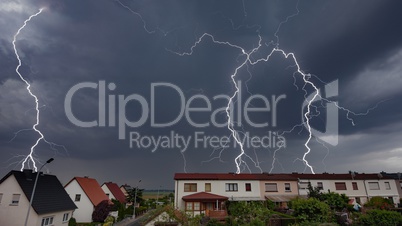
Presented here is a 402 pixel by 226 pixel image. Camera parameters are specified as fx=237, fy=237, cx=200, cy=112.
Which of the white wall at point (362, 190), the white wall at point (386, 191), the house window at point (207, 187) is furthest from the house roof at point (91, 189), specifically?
the white wall at point (386, 191)

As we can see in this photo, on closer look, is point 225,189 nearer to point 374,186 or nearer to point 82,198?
point 82,198

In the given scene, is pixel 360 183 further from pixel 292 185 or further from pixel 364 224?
pixel 364 224

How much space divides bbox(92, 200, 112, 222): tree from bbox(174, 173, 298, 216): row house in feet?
31.1

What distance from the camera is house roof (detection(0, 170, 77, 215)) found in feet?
72.3

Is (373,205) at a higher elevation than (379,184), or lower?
lower

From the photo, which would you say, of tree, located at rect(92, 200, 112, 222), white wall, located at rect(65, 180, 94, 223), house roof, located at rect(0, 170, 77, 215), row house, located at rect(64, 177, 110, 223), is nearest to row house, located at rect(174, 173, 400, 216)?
tree, located at rect(92, 200, 112, 222)

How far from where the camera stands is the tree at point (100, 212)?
3036 cm

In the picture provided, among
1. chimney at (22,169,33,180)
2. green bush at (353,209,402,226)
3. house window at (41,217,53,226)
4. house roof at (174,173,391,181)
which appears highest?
house roof at (174,173,391,181)

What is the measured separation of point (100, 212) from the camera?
30.5 metres

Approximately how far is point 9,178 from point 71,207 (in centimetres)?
718

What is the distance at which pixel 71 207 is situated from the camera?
26.7 metres

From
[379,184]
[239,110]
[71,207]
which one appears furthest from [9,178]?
[379,184]

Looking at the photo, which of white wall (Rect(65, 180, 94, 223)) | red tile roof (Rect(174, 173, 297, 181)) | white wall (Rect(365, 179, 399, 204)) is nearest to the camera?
white wall (Rect(65, 180, 94, 223))

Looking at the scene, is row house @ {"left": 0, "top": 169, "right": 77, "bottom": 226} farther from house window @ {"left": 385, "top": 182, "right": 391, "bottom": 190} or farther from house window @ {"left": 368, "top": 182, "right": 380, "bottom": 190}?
house window @ {"left": 385, "top": 182, "right": 391, "bottom": 190}
